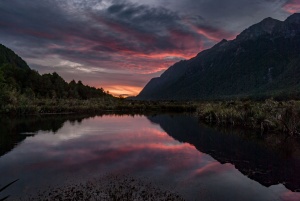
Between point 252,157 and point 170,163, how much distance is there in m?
8.74

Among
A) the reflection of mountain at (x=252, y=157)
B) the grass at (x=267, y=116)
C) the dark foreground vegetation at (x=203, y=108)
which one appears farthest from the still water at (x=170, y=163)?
Answer: the dark foreground vegetation at (x=203, y=108)

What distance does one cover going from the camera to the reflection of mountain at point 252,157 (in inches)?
845

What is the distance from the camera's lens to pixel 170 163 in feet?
85.2

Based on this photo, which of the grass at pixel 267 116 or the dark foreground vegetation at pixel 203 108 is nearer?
the grass at pixel 267 116

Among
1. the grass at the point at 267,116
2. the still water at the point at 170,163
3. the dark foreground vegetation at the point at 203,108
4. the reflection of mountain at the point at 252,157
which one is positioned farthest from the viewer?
the dark foreground vegetation at the point at 203,108

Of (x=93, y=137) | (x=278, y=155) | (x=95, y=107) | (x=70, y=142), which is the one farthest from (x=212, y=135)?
(x=95, y=107)

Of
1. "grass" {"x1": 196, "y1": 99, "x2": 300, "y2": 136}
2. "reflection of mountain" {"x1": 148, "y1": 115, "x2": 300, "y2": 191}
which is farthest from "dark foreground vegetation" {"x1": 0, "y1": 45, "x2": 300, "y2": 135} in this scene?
"reflection of mountain" {"x1": 148, "y1": 115, "x2": 300, "y2": 191}

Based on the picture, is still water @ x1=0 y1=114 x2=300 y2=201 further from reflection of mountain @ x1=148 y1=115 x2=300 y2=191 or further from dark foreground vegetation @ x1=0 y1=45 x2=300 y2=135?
dark foreground vegetation @ x1=0 y1=45 x2=300 y2=135

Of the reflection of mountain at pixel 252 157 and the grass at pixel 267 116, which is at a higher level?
the grass at pixel 267 116

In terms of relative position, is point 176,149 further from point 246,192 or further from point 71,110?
point 71,110

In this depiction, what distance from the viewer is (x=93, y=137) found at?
135 ft

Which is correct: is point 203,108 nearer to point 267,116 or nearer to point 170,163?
point 267,116

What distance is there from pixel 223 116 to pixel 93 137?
2764 cm

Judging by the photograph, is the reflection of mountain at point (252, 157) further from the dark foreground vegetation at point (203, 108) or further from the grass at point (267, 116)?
the dark foreground vegetation at point (203, 108)
